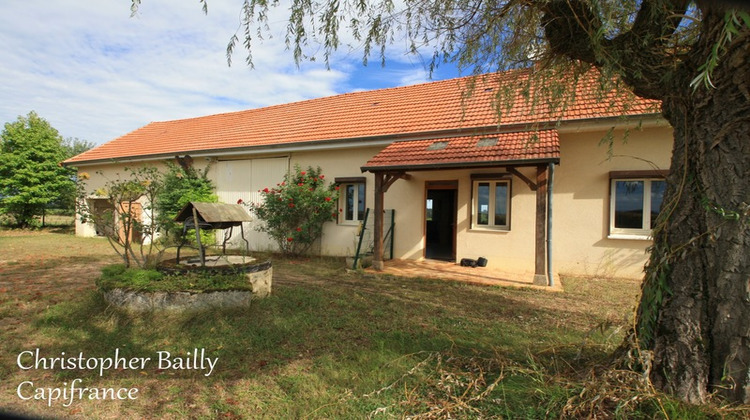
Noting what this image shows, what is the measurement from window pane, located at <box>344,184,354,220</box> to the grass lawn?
4942 millimetres

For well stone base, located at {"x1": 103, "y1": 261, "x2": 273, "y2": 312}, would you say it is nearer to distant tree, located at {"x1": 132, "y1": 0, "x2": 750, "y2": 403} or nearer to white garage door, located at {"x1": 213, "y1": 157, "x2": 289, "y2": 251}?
distant tree, located at {"x1": 132, "y1": 0, "x2": 750, "y2": 403}

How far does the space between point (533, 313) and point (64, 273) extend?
9.37 m

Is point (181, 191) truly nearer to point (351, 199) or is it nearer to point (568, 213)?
point (351, 199)

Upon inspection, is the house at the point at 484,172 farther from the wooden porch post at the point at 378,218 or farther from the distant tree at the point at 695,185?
the distant tree at the point at 695,185

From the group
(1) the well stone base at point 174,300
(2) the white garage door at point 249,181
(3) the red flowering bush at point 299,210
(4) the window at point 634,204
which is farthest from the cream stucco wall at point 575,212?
(1) the well stone base at point 174,300

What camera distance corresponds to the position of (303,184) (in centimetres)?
1113

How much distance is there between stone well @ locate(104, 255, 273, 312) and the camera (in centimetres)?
467

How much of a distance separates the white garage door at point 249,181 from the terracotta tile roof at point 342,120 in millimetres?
700

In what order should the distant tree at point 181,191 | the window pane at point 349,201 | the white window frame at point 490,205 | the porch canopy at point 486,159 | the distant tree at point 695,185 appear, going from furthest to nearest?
the distant tree at point 181,191, the window pane at point 349,201, the white window frame at point 490,205, the porch canopy at point 486,159, the distant tree at point 695,185

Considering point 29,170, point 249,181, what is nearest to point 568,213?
point 249,181

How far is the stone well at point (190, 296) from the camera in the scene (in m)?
4.67

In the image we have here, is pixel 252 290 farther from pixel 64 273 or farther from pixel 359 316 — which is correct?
pixel 64 273

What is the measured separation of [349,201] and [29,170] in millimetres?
18124

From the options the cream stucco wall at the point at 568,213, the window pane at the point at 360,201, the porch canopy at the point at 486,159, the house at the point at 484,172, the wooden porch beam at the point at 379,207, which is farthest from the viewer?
the window pane at the point at 360,201
